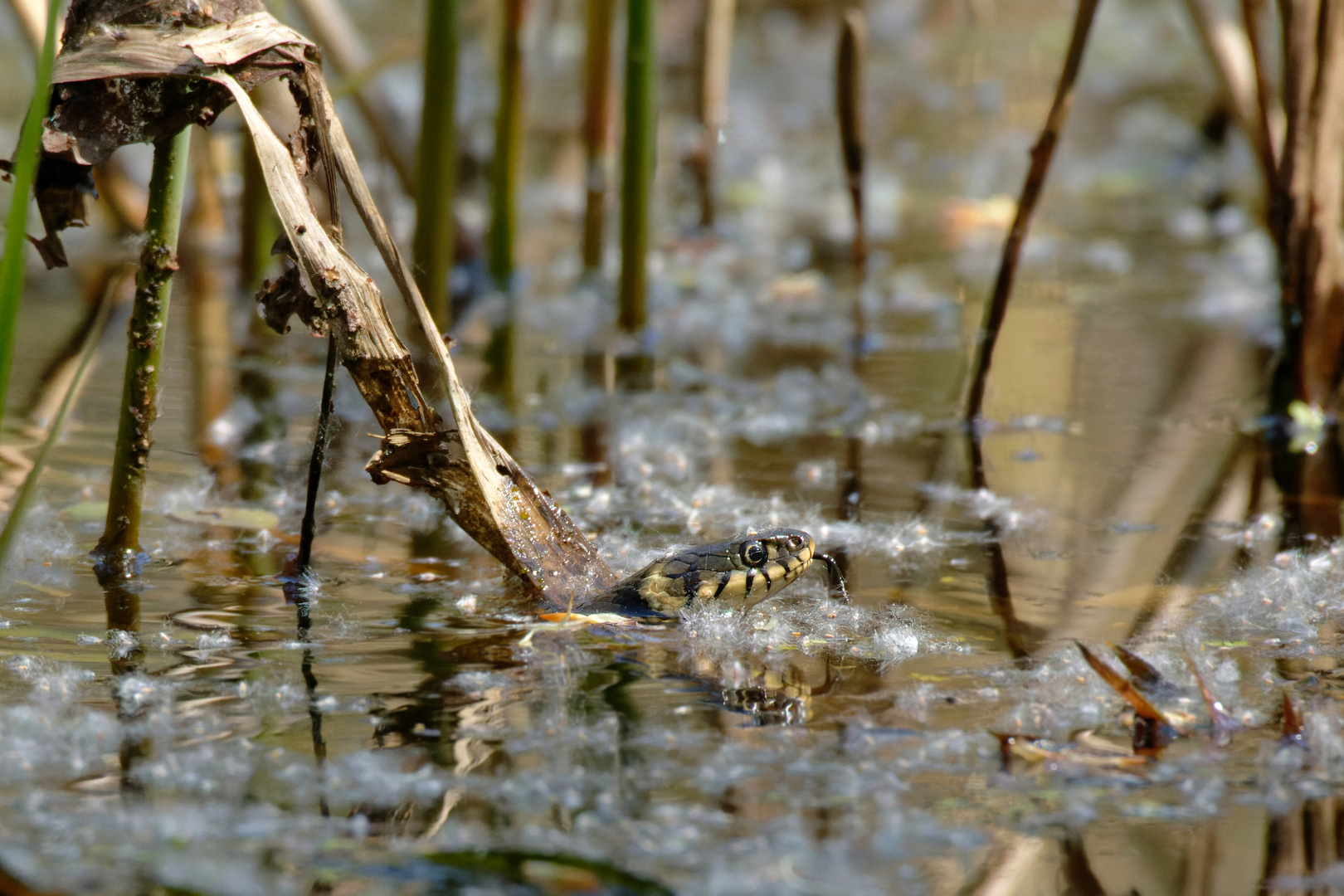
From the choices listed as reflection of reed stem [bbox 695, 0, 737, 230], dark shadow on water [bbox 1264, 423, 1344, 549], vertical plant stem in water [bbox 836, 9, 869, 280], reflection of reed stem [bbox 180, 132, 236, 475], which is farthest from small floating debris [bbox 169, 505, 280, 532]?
reflection of reed stem [bbox 695, 0, 737, 230]

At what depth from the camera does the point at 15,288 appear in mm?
1615

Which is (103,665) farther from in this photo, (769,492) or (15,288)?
(769,492)

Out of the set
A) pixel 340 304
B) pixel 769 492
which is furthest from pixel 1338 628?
pixel 340 304

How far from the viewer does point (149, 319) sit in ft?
→ 6.68

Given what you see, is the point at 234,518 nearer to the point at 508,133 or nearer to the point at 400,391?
the point at 400,391

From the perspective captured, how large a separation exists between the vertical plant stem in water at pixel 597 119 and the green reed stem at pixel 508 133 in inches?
11.7

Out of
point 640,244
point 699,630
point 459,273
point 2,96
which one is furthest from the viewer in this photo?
point 2,96

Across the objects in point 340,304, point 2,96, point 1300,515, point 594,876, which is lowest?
point 594,876

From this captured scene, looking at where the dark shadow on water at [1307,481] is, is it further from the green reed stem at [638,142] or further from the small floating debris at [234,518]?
the small floating debris at [234,518]

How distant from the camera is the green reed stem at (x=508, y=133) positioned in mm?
4336

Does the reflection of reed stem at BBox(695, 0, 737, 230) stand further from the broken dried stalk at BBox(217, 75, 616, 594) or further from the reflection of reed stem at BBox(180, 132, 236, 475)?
the broken dried stalk at BBox(217, 75, 616, 594)

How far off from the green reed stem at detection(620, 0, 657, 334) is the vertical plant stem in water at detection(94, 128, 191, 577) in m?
1.98

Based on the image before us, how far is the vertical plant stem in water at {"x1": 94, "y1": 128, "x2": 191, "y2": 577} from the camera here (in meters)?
1.98

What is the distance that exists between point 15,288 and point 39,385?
7.78 feet
